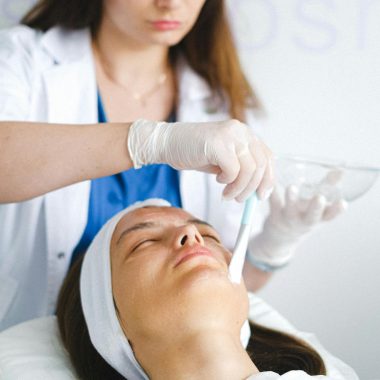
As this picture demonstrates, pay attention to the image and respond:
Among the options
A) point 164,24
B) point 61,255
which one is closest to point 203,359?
point 61,255

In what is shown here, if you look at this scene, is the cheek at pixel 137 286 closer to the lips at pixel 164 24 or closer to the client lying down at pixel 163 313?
the client lying down at pixel 163 313

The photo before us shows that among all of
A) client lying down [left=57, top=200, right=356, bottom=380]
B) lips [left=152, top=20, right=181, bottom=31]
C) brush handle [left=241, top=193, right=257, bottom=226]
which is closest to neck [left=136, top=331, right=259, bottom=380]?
client lying down [left=57, top=200, right=356, bottom=380]

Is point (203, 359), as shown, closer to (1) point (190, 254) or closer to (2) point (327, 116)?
(1) point (190, 254)

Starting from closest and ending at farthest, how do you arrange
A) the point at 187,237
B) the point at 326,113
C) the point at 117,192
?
1. the point at 187,237
2. the point at 117,192
3. the point at 326,113

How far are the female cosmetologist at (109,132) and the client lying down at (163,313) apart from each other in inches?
4.6

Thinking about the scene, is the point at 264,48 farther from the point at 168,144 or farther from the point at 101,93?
the point at 168,144

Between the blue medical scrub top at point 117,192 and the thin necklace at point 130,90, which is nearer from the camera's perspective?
the blue medical scrub top at point 117,192

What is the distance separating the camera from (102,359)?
1157 millimetres

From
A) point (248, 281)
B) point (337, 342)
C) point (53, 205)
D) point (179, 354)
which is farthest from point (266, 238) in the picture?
point (179, 354)

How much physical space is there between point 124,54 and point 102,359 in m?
0.72

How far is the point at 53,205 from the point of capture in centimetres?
141

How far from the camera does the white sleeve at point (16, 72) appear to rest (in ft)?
4.32

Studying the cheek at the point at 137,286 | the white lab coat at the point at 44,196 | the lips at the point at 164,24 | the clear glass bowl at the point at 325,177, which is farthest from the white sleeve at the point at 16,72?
the clear glass bowl at the point at 325,177

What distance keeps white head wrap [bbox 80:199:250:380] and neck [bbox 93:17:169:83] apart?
444mm
